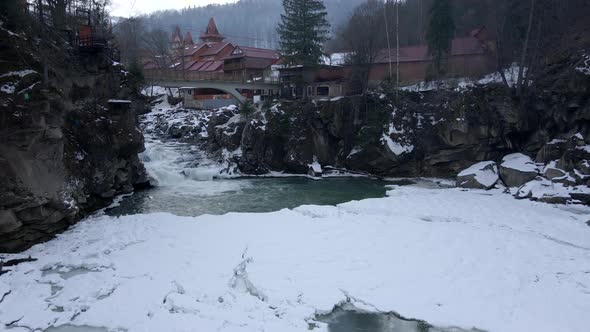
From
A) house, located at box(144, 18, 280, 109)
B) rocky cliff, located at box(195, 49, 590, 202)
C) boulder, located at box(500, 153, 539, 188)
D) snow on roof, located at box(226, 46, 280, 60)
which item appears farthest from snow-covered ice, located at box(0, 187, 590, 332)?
snow on roof, located at box(226, 46, 280, 60)

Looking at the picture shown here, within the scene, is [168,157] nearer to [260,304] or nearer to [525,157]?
[260,304]

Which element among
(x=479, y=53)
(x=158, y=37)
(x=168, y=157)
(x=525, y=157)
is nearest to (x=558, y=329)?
(x=525, y=157)

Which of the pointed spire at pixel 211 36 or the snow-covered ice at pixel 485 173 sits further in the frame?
the pointed spire at pixel 211 36

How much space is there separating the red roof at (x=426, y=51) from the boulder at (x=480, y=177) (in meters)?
13.7

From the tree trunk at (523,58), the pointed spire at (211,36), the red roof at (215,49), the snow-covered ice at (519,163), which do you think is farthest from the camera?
the pointed spire at (211,36)

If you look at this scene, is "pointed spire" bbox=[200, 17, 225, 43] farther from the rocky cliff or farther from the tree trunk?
the tree trunk

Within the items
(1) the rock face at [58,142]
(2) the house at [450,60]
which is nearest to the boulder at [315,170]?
(2) the house at [450,60]

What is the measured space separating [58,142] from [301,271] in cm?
1095

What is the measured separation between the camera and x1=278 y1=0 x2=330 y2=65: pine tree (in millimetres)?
33406

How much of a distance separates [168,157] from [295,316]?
22412 millimetres

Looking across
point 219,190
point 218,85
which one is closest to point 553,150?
point 219,190

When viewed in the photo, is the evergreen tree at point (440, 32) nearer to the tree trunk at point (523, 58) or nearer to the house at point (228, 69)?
the tree trunk at point (523, 58)

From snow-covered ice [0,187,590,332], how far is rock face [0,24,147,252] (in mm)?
1244

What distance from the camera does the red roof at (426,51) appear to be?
32562 millimetres
